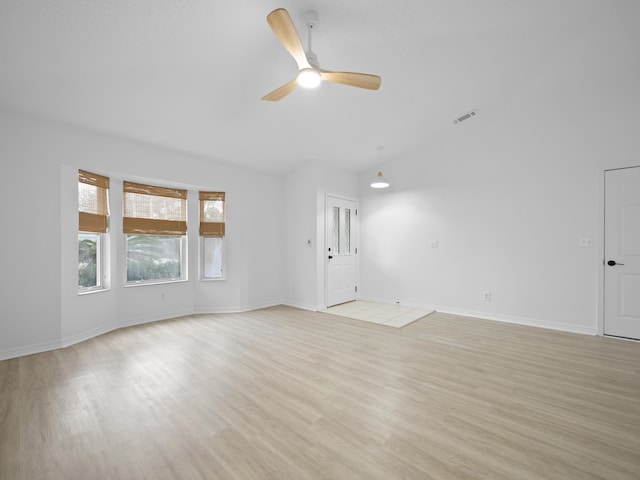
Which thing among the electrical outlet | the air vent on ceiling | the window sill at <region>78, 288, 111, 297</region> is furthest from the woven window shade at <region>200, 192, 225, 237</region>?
the electrical outlet

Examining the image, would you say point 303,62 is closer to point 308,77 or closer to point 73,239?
point 308,77

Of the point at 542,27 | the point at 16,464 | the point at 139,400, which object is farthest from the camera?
the point at 542,27

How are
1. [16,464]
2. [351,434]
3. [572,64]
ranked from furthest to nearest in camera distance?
[572,64] < [351,434] < [16,464]

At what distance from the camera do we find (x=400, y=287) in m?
5.73

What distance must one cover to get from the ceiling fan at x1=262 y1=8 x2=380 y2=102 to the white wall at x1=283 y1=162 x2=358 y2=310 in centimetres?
274

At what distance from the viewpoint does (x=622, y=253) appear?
3740 mm

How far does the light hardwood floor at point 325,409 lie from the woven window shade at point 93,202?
1.60m

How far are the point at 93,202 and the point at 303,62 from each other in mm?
3639

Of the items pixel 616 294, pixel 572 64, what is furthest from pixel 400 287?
pixel 572 64

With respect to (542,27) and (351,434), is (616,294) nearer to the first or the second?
(542,27)

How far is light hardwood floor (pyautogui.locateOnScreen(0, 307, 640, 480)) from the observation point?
5.32ft

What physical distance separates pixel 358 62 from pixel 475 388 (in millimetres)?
3527

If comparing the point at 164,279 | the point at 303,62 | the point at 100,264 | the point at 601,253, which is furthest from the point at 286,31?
the point at 601,253

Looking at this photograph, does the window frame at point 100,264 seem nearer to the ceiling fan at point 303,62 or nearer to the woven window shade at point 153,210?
the woven window shade at point 153,210
